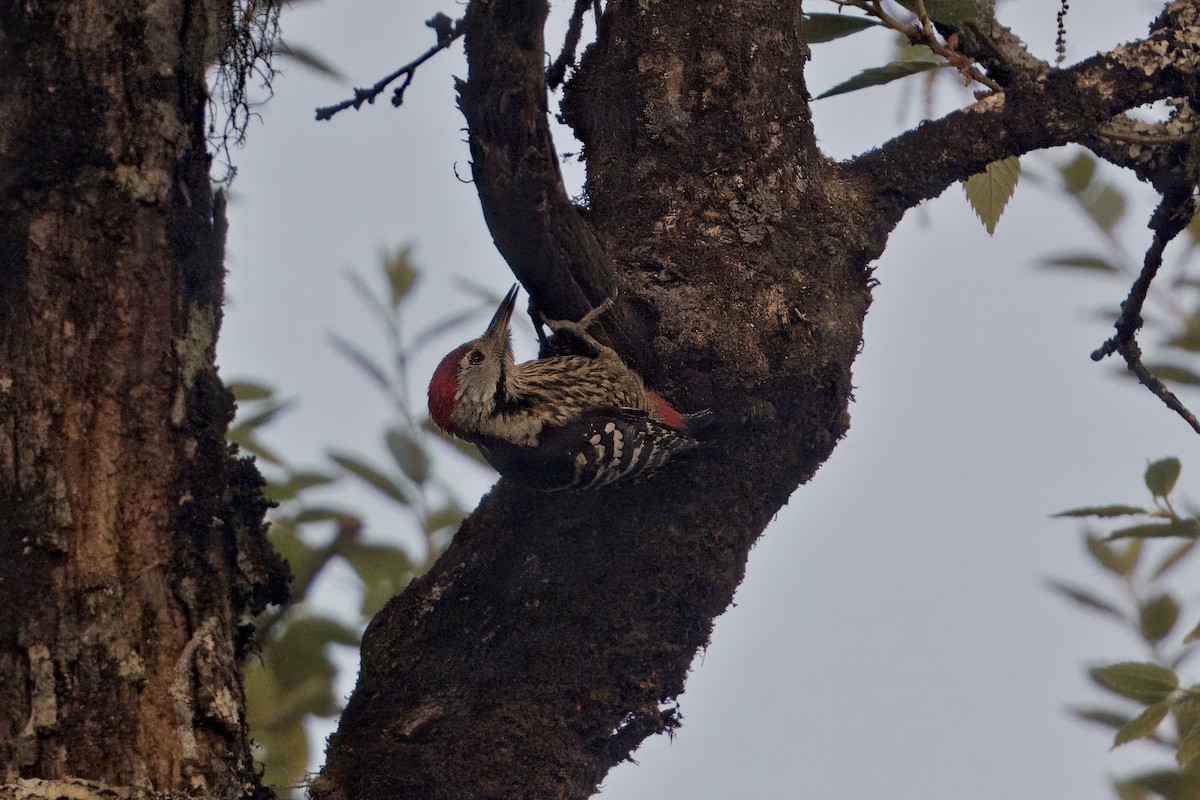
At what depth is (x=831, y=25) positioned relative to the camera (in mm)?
2904

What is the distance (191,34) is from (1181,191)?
2.35 meters

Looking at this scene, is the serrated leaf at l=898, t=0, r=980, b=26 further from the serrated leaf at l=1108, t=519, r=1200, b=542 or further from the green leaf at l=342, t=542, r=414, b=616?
the green leaf at l=342, t=542, r=414, b=616

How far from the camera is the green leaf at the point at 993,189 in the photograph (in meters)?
3.15

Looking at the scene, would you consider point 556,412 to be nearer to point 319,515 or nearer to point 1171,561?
point 319,515

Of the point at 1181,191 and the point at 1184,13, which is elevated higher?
the point at 1184,13

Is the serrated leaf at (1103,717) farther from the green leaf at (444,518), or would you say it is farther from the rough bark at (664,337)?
the green leaf at (444,518)

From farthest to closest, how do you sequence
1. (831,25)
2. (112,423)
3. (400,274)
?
(400,274), (831,25), (112,423)

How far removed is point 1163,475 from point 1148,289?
586 mm

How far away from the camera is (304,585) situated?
289 centimetres

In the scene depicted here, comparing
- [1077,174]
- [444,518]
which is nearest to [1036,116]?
[1077,174]

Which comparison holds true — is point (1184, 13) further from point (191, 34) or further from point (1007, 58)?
point (191, 34)

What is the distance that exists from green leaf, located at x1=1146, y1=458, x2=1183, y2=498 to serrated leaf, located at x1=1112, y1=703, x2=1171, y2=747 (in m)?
0.49

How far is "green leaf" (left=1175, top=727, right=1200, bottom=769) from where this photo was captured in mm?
2223

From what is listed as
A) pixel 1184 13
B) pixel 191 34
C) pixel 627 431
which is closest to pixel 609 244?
pixel 627 431
